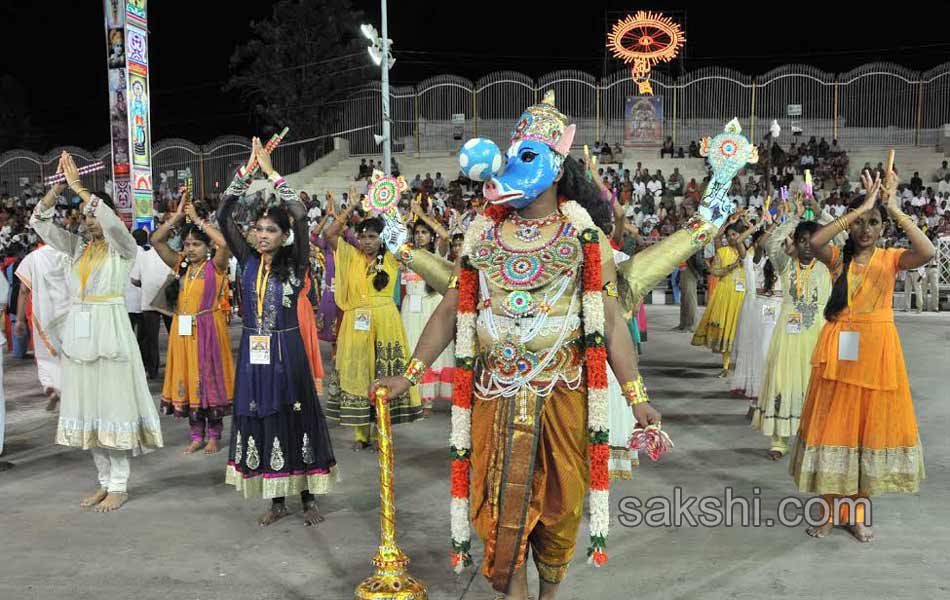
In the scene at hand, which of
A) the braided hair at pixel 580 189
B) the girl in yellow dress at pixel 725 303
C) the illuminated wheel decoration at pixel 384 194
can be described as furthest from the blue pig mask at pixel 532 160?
the girl in yellow dress at pixel 725 303

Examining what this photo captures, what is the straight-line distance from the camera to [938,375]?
9938mm

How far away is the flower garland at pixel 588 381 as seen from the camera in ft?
10.8

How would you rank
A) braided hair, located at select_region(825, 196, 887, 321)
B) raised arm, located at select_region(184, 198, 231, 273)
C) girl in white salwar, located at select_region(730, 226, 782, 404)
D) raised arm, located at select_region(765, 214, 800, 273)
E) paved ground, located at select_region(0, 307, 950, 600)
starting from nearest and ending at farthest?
paved ground, located at select_region(0, 307, 950, 600), braided hair, located at select_region(825, 196, 887, 321), raised arm, located at select_region(184, 198, 231, 273), raised arm, located at select_region(765, 214, 800, 273), girl in white salwar, located at select_region(730, 226, 782, 404)

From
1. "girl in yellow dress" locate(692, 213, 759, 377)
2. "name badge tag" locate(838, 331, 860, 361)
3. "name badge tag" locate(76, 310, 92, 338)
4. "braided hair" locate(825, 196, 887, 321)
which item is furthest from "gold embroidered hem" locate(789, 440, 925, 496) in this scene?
"girl in yellow dress" locate(692, 213, 759, 377)

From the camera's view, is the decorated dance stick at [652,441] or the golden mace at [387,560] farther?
the golden mace at [387,560]

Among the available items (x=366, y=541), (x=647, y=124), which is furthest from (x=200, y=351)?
(x=647, y=124)

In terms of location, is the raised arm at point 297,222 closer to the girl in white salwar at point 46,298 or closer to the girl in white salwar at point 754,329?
the girl in white salwar at point 46,298

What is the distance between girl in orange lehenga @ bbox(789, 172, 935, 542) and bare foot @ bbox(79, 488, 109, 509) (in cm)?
438

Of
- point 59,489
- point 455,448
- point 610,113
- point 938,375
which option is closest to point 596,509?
point 455,448

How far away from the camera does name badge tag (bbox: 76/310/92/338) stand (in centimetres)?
552

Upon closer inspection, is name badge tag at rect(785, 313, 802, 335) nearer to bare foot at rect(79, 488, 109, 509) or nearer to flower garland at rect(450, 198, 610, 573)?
flower garland at rect(450, 198, 610, 573)

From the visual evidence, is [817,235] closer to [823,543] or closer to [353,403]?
[823,543]

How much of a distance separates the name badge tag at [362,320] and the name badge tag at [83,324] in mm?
2063

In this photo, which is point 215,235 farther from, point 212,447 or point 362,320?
point 212,447
